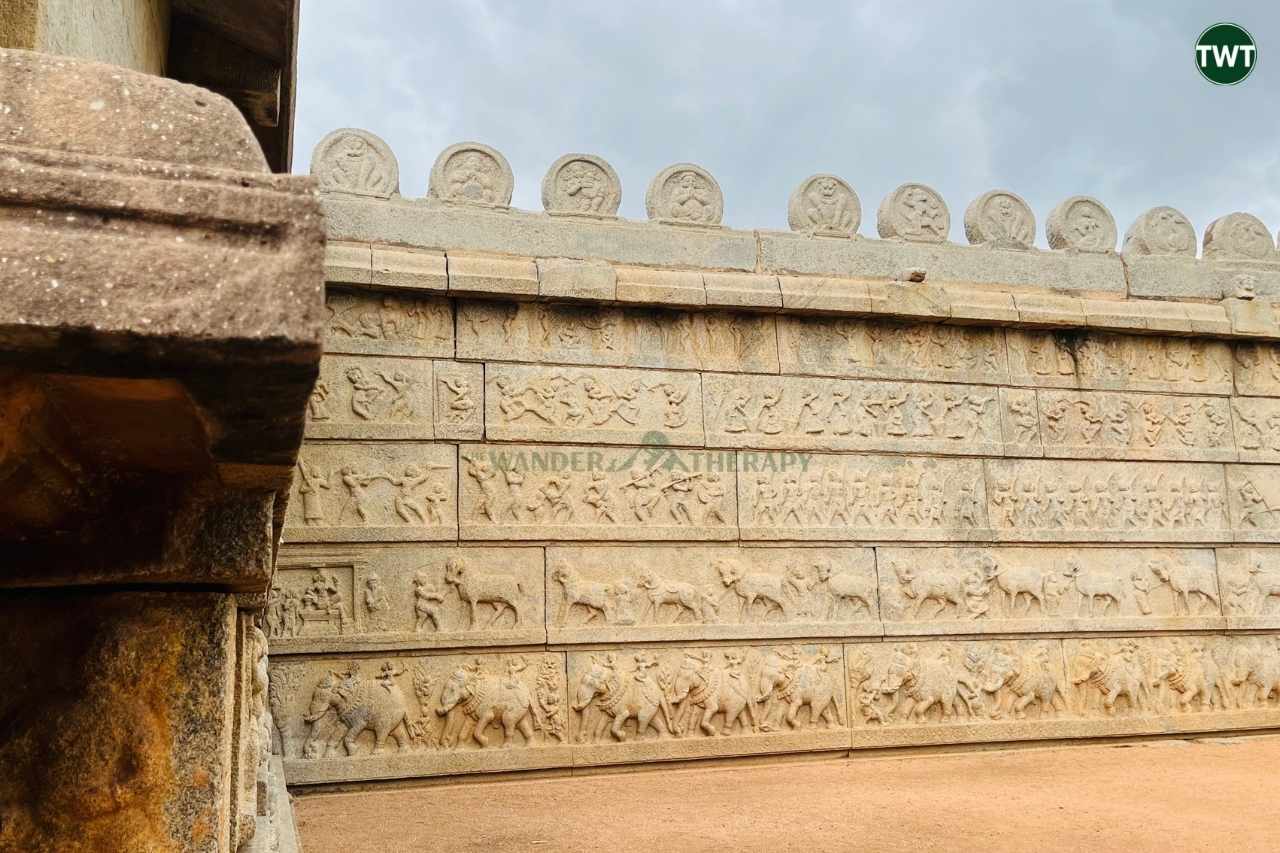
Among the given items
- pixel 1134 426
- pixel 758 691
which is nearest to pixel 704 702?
pixel 758 691

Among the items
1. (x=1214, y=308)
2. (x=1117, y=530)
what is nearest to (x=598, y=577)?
(x=1117, y=530)

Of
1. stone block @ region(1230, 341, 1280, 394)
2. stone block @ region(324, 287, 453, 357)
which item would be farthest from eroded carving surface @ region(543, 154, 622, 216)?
stone block @ region(1230, 341, 1280, 394)

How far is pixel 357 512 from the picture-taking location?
6.50 meters

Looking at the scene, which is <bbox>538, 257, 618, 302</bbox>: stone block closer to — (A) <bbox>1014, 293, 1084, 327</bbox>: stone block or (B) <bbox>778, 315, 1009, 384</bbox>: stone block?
(B) <bbox>778, 315, 1009, 384</bbox>: stone block

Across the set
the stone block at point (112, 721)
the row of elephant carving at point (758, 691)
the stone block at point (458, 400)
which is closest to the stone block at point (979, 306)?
the row of elephant carving at point (758, 691)

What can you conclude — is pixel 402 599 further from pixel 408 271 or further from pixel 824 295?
pixel 824 295

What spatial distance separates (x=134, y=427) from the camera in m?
1.22

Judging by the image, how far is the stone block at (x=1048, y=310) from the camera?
304 inches

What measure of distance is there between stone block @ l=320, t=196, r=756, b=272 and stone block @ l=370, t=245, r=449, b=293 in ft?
0.55

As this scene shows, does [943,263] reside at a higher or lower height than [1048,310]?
higher

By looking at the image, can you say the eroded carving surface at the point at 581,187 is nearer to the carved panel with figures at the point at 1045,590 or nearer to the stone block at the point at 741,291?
the stone block at the point at 741,291

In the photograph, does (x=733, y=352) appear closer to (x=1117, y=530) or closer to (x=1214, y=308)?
(x=1117, y=530)

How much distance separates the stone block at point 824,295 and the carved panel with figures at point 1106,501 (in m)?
1.41

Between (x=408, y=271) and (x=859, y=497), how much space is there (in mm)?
3165
